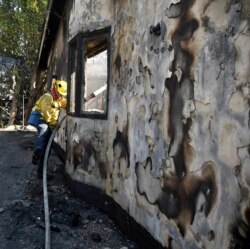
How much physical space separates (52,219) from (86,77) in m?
2.41

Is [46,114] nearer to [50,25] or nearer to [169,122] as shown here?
[169,122]

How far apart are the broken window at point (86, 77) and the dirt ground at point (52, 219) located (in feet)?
4.64

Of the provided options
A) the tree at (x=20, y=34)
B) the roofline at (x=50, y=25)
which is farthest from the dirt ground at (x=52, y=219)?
the tree at (x=20, y=34)

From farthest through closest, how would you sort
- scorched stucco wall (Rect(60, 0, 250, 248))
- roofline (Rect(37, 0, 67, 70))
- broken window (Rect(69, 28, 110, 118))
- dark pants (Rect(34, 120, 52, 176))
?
roofline (Rect(37, 0, 67, 70))
dark pants (Rect(34, 120, 52, 176))
broken window (Rect(69, 28, 110, 118))
scorched stucco wall (Rect(60, 0, 250, 248))

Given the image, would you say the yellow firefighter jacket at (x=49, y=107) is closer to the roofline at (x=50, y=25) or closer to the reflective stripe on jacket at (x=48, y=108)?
the reflective stripe on jacket at (x=48, y=108)

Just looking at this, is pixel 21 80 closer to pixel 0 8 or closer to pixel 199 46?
pixel 0 8

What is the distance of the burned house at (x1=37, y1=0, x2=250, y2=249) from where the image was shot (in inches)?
111

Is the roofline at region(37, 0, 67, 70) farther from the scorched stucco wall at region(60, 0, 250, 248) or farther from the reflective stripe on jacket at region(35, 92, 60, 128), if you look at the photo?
the scorched stucco wall at region(60, 0, 250, 248)

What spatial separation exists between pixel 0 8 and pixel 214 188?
1772 cm

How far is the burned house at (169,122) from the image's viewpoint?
2.83m

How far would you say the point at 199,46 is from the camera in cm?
330

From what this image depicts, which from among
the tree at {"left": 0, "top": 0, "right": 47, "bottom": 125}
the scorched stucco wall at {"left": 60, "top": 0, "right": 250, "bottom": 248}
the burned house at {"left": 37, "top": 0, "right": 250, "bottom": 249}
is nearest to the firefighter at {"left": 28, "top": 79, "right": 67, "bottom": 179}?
the burned house at {"left": 37, "top": 0, "right": 250, "bottom": 249}

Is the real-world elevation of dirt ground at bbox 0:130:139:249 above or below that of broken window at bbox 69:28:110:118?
below

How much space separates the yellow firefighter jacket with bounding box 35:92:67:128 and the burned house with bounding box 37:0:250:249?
116 cm
